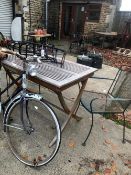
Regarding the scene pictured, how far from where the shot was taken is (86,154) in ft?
8.68

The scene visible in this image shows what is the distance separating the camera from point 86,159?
8.42ft

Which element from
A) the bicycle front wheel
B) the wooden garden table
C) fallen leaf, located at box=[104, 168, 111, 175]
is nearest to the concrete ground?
fallen leaf, located at box=[104, 168, 111, 175]

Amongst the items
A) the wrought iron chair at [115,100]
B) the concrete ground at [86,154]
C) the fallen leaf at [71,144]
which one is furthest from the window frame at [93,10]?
the fallen leaf at [71,144]

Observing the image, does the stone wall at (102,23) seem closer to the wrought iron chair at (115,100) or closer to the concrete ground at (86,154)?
the wrought iron chair at (115,100)

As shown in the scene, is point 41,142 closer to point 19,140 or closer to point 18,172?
point 19,140

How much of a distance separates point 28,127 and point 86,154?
2.66ft

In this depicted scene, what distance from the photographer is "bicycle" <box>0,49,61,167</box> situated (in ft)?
7.29

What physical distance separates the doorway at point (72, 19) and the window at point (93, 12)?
34cm

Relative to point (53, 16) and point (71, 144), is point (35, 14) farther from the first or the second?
point (71, 144)

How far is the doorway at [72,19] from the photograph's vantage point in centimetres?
1194

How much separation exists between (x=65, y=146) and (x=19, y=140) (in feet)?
2.03

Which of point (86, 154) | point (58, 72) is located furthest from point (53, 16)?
point (86, 154)

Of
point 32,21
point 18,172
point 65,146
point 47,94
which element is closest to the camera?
point 18,172

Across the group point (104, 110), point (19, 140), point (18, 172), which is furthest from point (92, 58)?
point (18, 172)
